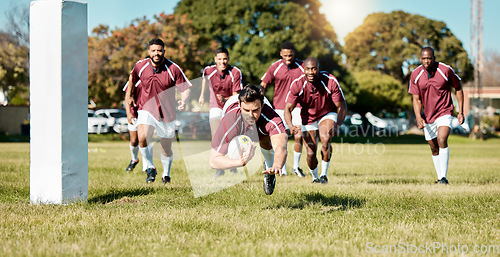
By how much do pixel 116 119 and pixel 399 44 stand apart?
3160 cm

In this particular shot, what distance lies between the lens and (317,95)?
29.8ft

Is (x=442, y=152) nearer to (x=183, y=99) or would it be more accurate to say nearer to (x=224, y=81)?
(x=224, y=81)

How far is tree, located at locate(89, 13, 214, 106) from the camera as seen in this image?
3272 cm

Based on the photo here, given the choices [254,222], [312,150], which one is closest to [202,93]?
[312,150]

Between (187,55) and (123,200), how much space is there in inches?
1110

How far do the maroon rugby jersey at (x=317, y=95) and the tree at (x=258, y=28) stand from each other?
25.5 meters

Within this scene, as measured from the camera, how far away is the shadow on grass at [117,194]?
664 cm

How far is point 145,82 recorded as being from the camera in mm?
8750

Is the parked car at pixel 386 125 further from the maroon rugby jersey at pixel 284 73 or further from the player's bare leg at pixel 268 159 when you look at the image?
the player's bare leg at pixel 268 159

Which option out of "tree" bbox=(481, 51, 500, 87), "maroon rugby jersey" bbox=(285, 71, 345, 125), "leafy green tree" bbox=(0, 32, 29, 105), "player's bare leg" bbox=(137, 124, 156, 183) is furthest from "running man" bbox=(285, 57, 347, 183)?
"tree" bbox=(481, 51, 500, 87)

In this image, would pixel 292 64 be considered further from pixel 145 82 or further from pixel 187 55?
pixel 187 55

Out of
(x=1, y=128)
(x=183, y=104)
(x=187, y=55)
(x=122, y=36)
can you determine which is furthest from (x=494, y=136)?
(x=183, y=104)

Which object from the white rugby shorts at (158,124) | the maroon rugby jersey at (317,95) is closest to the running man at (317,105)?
the maroon rugby jersey at (317,95)

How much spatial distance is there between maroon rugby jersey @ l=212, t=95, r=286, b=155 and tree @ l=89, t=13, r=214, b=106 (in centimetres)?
2700
